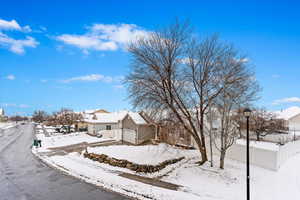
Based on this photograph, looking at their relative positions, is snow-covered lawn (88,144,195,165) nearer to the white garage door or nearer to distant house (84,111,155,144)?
distant house (84,111,155,144)

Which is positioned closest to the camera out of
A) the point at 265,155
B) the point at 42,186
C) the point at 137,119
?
the point at 42,186

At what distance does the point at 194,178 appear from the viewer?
1155 centimetres

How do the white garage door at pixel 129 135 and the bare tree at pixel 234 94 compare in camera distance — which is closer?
the bare tree at pixel 234 94

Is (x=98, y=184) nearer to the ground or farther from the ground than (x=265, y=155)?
nearer to the ground

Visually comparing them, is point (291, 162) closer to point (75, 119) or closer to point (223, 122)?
point (223, 122)

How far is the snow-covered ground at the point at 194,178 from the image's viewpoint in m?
9.20

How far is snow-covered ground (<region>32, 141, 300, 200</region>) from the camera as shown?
9.20 meters

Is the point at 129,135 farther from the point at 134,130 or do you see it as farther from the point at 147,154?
the point at 147,154

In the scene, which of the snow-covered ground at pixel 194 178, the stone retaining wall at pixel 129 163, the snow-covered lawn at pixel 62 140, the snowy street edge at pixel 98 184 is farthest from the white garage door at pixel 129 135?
the snowy street edge at pixel 98 184

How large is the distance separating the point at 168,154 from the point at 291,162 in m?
10.0

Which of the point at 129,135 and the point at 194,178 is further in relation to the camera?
the point at 129,135

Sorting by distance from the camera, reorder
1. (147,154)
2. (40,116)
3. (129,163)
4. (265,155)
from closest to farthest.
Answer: (129,163) → (265,155) → (147,154) → (40,116)

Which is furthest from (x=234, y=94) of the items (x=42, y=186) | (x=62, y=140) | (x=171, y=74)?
(x=62, y=140)

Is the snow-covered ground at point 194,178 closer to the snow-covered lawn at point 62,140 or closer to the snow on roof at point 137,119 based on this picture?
the snow on roof at point 137,119
